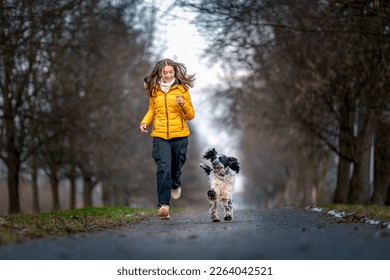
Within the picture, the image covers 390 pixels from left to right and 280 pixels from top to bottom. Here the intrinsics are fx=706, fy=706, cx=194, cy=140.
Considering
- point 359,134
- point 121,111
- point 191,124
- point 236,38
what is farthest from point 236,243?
point 191,124

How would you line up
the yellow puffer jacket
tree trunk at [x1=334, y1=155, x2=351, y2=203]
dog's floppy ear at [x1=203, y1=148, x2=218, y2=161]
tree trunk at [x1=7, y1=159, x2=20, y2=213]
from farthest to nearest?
tree trunk at [x1=7, y1=159, x2=20, y2=213], tree trunk at [x1=334, y1=155, x2=351, y2=203], dog's floppy ear at [x1=203, y1=148, x2=218, y2=161], the yellow puffer jacket

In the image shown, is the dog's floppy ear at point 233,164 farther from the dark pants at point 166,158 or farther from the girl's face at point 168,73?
the girl's face at point 168,73

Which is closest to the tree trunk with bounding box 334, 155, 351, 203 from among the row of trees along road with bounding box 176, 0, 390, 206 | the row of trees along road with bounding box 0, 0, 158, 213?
the row of trees along road with bounding box 176, 0, 390, 206

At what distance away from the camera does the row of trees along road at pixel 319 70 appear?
16203 millimetres

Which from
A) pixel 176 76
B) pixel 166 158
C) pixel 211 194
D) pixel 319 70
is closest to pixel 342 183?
pixel 319 70

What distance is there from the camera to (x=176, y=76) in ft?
37.3

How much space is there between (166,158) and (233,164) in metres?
1.10

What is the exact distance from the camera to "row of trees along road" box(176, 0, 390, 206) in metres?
16.2

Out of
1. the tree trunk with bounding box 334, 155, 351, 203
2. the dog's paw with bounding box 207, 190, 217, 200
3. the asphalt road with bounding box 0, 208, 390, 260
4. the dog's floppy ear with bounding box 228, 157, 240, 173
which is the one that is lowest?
the tree trunk with bounding box 334, 155, 351, 203

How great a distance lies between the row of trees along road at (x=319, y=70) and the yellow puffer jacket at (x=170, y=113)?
4520 millimetres

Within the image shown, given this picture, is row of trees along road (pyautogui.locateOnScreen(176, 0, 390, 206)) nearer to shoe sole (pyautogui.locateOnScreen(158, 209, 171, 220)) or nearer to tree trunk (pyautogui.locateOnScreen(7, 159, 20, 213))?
shoe sole (pyautogui.locateOnScreen(158, 209, 171, 220))

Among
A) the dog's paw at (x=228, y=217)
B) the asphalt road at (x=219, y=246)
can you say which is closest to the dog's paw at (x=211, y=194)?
the dog's paw at (x=228, y=217)

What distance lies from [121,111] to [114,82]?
3.20 meters

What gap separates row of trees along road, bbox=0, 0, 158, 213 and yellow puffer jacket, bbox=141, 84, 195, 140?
472cm
